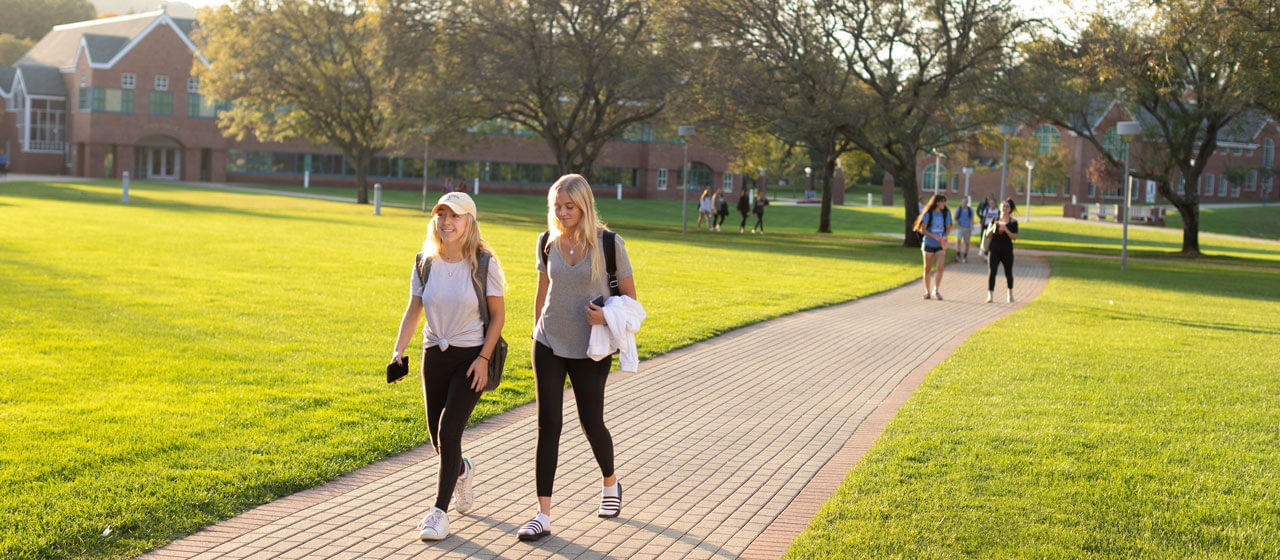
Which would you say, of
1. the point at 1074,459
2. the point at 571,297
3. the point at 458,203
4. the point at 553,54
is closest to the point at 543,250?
the point at 571,297

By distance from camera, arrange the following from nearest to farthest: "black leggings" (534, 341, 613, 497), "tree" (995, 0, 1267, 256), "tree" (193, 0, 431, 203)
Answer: "black leggings" (534, 341, 613, 497)
"tree" (995, 0, 1267, 256)
"tree" (193, 0, 431, 203)

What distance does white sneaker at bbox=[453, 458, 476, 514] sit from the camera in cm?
576

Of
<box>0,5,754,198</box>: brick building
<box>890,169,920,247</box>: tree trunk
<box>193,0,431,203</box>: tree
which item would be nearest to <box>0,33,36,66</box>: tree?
<box>0,5,754,198</box>: brick building

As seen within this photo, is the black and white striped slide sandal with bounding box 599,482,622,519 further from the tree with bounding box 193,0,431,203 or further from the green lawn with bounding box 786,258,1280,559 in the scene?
the tree with bounding box 193,0,431,203

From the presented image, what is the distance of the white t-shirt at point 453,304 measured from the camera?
5.36 metres

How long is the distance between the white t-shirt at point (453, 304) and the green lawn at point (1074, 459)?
1.81 metres

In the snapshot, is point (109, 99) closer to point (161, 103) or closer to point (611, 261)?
point (161, 103)

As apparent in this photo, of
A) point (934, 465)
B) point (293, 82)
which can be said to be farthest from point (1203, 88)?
point (293, 82)

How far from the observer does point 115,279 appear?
15344 mm

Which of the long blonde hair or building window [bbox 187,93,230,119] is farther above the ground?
building window [bbox 187,93,230,119]

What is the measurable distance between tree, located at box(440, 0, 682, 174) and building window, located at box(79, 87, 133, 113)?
40.0 m

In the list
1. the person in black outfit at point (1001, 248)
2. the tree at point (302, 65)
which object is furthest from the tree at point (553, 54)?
the person in black outfit at point (1001, 248)

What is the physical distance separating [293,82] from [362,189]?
621 cm

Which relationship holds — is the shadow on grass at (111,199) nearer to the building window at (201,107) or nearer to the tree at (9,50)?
the building window at (201,107)
